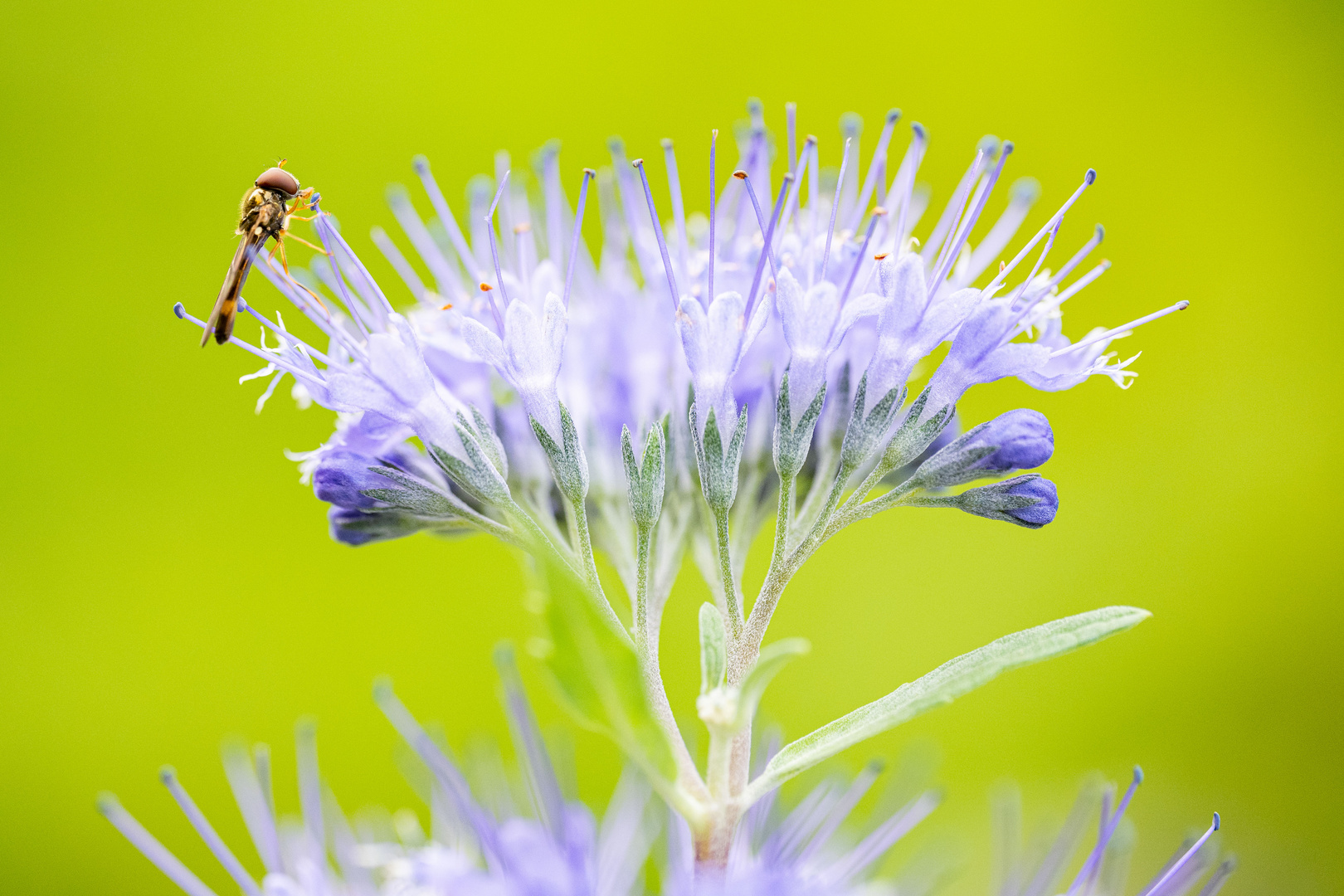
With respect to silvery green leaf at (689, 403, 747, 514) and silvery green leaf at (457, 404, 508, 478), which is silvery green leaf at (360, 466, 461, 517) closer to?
silvery green leaf at (457, 404, 508, 478)

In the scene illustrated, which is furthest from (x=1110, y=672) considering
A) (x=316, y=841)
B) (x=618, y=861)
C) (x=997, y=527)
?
(x=316, y=841)

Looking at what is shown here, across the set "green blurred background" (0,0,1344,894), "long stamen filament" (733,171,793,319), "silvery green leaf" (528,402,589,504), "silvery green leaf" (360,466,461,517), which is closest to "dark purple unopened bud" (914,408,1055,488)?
"long stamen filament" (733,171,793,319)

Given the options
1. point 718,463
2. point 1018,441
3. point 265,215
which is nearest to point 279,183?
point 265,215

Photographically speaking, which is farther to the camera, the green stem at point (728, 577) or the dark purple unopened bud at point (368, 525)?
the dark purple unopened bud at point (368, 525)

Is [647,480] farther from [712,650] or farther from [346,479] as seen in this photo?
[346,479]

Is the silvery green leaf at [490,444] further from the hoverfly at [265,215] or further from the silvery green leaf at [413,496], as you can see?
the hoverfly at [265,215]

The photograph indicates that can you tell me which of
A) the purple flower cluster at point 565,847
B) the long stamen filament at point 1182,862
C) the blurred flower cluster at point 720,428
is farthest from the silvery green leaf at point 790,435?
the long stamen filament at point 1182,862
